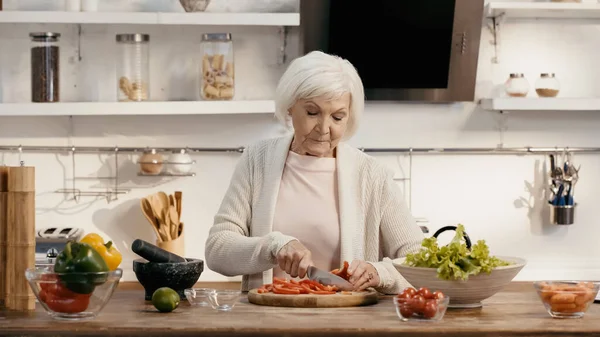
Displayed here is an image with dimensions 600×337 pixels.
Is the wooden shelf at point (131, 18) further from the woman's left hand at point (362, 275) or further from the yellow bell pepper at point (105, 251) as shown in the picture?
the yellow bell pepper at point (105, 251)

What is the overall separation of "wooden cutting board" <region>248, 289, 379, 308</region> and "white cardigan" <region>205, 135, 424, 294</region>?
413 millimetres

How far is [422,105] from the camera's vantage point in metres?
4.66

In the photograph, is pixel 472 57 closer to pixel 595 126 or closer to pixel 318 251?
pixel 595 126

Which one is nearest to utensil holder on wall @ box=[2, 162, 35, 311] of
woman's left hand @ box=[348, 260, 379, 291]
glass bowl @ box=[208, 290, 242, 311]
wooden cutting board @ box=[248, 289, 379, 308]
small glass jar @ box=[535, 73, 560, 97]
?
glass bowl @ box=[208, 290, 242, 311]

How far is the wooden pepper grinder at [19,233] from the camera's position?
8.30ft

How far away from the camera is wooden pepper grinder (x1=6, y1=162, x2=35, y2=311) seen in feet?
8.30

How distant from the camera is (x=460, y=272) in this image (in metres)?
2.51

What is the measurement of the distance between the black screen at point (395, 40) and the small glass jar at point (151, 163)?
86 cm

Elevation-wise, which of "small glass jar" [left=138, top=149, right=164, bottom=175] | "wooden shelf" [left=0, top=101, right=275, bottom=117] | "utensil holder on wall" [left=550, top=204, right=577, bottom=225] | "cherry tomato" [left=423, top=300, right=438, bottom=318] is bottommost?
"utensil holder on wall" [left=550, top=204, right=577, bottom=225]

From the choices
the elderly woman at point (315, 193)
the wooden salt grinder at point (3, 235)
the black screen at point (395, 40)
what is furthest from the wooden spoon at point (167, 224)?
the wooden salt grinder at point (3, 235)

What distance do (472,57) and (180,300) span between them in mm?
2317

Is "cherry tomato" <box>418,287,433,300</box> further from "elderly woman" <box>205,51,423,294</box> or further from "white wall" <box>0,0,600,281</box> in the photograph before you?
"white wall" <box>0,0,600,281</box>

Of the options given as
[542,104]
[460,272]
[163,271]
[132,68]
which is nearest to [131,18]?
[132,68]

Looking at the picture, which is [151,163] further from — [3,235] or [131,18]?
[3,235]
